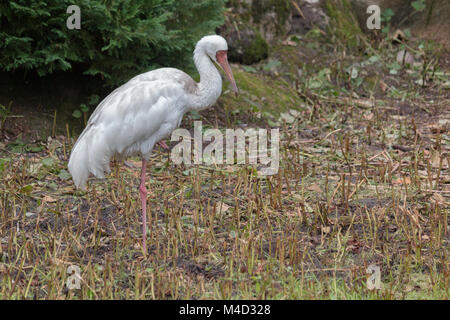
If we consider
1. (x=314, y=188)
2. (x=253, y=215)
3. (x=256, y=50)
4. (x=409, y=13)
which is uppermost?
(x=409, y=13)

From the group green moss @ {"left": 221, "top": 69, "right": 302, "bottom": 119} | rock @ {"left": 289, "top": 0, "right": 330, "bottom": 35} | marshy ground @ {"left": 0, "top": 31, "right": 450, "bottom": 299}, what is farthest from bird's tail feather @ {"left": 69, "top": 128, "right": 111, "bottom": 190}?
rock @ {"left": 289, "top": 0, "right": 330, "bottom": 35}

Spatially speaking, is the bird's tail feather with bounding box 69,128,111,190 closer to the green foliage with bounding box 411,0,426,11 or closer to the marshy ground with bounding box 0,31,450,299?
the marshy ground with bounding box 0,31,450,299

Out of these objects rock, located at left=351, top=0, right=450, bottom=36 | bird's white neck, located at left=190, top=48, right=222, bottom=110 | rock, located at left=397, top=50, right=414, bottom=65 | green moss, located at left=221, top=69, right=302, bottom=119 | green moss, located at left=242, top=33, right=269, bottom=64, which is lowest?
bird's white neck, located at left=190, top=48, right=222, bottom=110

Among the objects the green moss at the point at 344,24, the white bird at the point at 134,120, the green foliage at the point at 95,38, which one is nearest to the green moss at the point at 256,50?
the green moss at the point at 344,24

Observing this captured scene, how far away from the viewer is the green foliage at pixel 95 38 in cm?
645

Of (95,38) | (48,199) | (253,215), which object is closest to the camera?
(253,215)

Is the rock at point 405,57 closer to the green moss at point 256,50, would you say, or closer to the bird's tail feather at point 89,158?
the green moss at point 256,50

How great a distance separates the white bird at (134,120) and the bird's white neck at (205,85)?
0.01 metres

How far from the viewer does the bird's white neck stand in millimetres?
5543

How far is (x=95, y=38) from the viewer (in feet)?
22.7

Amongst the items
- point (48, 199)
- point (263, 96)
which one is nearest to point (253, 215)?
point (48, 199)

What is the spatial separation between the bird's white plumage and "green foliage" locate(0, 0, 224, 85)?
137 cm

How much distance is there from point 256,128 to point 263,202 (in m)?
2.38

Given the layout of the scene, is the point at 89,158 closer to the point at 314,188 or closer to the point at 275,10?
the point at 314,188
